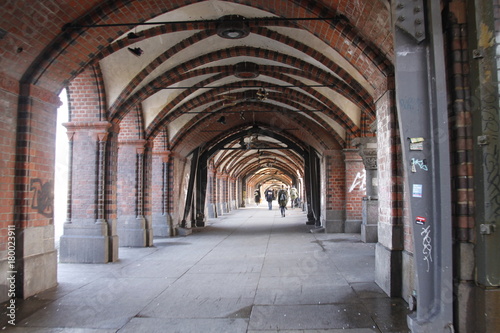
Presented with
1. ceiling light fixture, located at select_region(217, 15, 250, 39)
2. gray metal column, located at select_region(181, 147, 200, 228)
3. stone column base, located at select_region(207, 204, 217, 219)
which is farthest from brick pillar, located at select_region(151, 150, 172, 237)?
stone column base, located at select_region(207, 204, 217, 219)

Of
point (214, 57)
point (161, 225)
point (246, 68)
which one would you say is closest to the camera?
point (214, 57)

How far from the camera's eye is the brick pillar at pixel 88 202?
8500mm

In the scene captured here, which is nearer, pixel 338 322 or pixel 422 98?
pixel 422 98

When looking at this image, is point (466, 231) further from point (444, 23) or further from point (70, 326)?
point (70, 326)

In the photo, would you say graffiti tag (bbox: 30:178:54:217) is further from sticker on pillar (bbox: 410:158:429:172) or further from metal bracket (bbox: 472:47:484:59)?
metal bracket (bbox: 472:47:484:59)

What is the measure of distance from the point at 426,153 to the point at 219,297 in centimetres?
334

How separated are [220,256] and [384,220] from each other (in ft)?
14.3

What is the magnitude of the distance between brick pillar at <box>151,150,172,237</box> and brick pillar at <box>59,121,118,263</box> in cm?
476

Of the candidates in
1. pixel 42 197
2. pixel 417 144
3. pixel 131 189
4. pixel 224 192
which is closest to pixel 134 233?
pixel 131 189

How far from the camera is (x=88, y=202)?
867 centimetres

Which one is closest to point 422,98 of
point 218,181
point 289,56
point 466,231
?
point 466,231

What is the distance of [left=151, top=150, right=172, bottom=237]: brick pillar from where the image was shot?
13602 mm

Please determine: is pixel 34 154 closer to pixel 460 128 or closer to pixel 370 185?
pixel 460 128

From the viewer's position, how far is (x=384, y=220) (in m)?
5.99
